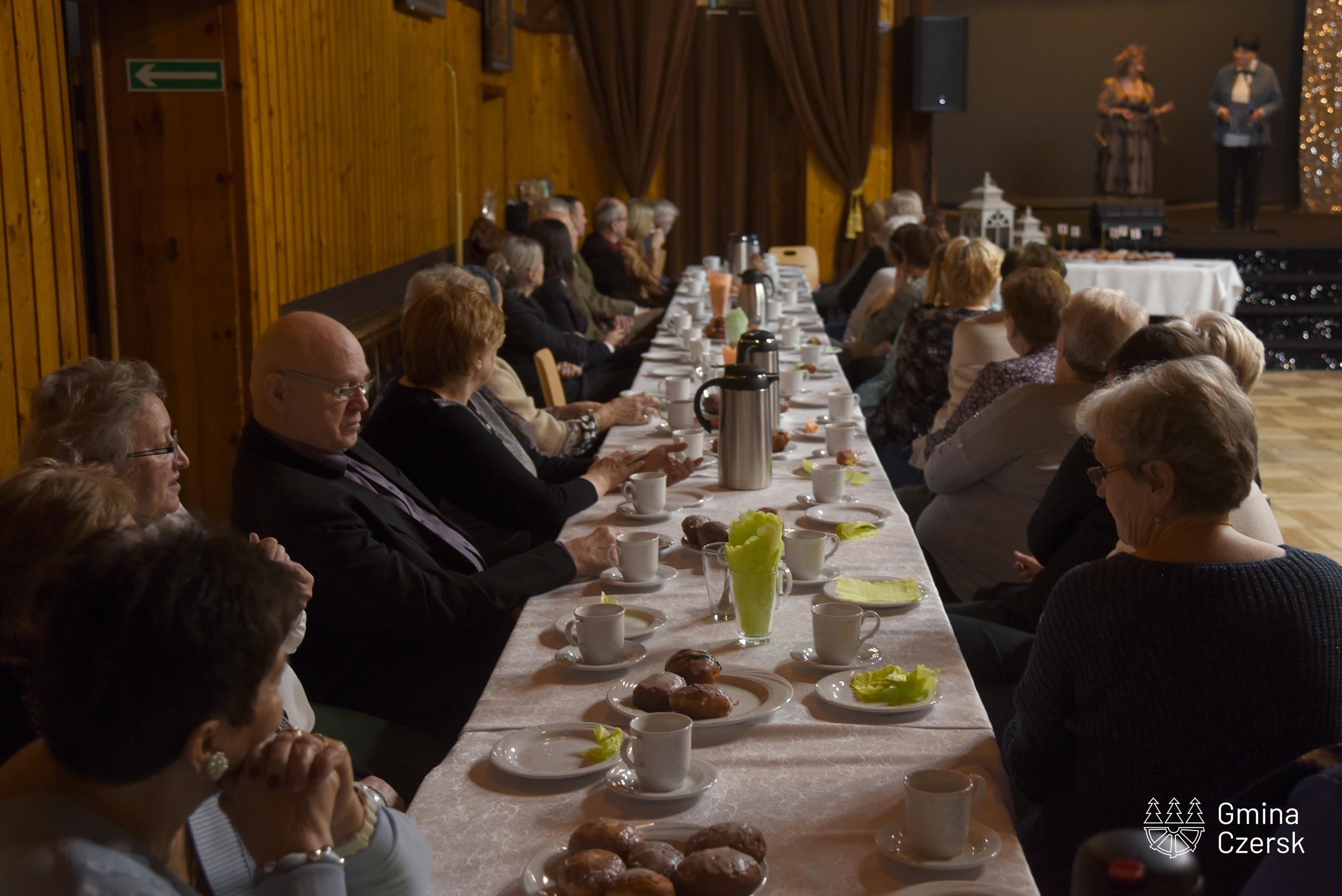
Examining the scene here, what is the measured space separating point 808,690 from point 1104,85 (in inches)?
463

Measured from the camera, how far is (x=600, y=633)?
1.80 m

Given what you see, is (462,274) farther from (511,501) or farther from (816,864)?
(816,864)

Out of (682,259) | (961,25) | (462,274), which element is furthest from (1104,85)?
(462,274)

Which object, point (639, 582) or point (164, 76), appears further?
point (164, 76)

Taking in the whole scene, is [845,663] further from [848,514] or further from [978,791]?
[848,514]

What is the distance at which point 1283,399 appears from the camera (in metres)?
8.07

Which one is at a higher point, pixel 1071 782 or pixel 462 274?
pixel 462 274

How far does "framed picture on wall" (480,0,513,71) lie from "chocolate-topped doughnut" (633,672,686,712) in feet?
24.6

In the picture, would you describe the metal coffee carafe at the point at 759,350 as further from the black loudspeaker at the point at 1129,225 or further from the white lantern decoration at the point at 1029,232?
the black loudspeaker at the point at 1129,225

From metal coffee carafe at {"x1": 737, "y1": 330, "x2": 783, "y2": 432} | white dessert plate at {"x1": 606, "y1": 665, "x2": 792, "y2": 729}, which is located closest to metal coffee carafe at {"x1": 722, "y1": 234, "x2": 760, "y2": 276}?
metal coffee carafe at {"x1": 737, "y1": 330, "x2": 783, "y2": 432}

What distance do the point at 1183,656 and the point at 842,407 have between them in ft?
7.25

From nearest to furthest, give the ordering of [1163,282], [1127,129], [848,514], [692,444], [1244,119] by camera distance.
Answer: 1. [848,514]
2. [692,444]
3. [1163,282]
4. [1244,119]
5. [1127,129]

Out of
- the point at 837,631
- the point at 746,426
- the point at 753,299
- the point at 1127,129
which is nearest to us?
the point at 837,631

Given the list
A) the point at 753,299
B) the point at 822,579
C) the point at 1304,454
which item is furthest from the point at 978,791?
A: the point at 1304,454
